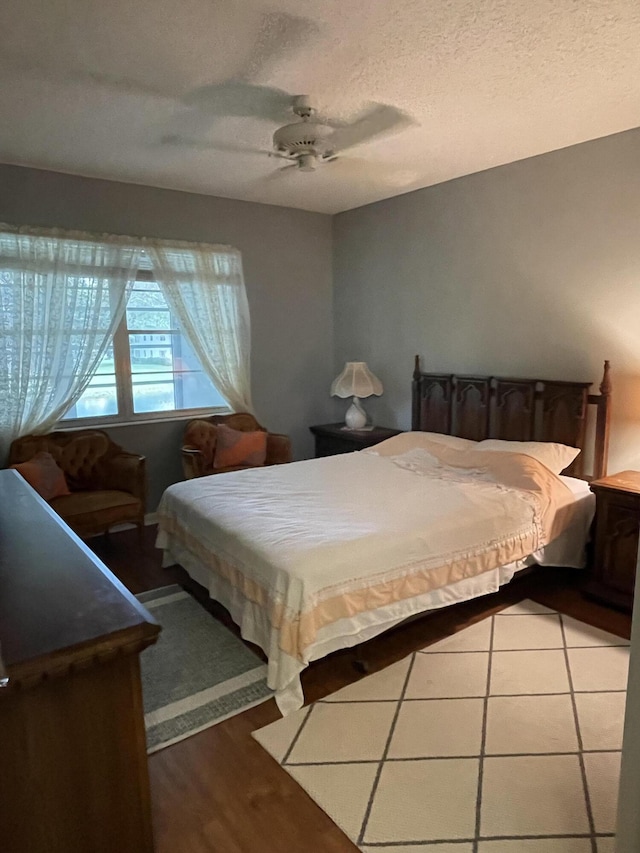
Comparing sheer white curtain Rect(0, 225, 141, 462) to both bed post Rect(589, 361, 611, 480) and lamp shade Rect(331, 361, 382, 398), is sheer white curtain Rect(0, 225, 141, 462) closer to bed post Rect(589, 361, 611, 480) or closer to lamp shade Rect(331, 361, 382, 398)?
lamp shade Rect(331, 361, 382, 398)

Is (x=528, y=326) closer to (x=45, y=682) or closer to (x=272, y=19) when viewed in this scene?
(x=272, y=19)

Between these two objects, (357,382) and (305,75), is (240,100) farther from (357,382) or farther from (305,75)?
(357,382)

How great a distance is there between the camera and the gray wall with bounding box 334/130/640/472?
3.31m

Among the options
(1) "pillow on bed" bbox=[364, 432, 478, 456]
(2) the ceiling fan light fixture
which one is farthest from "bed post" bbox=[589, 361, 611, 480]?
(2) the ceiling fan light fixture

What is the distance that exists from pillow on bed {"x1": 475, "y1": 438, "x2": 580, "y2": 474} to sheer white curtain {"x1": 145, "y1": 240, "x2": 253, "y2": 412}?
2.31 m

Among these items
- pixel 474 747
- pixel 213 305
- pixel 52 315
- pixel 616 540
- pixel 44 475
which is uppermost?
pixel 213 305

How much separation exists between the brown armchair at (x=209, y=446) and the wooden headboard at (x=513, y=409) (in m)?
1.15

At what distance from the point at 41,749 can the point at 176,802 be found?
984 millimetres

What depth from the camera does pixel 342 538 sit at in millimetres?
2443

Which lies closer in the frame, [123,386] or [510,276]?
[510,276]

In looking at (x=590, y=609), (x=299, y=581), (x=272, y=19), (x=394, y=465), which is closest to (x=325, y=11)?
(x=272, y=19)

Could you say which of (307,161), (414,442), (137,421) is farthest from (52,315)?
(414,442)

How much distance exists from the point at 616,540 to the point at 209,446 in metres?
2.99

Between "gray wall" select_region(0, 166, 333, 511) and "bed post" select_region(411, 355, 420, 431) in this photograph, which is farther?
"bed post" select_region(411, 355, 420, 431)
